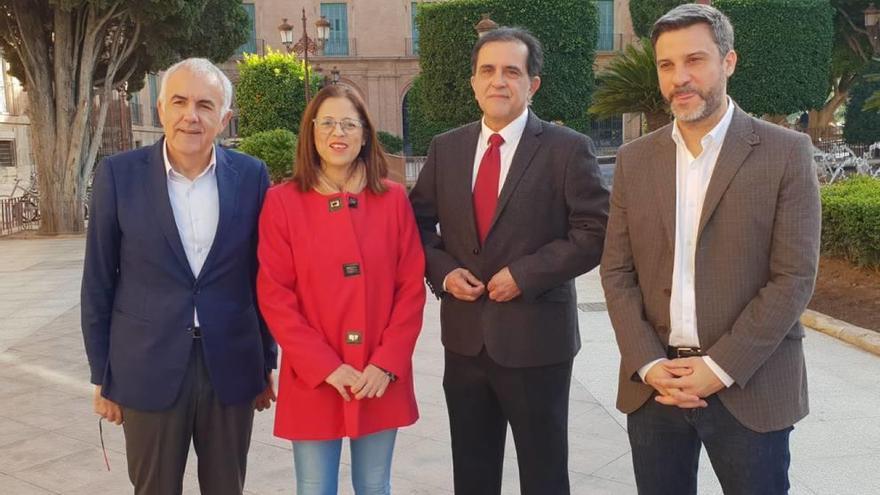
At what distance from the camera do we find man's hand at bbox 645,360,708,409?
7.39 feet

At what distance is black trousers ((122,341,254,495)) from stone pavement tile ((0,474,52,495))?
1564 millimetres

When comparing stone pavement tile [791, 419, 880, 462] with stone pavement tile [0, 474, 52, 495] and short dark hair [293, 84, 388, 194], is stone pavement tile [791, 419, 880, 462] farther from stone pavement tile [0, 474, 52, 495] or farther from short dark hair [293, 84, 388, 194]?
stone pavement tile [0, 474, 52, 495]

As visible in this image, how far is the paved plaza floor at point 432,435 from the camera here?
388cm

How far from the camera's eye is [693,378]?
7.34 ft

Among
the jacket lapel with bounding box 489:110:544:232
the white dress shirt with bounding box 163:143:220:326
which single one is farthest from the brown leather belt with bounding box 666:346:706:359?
the white dress shirt with bounding box 163:143:220:326

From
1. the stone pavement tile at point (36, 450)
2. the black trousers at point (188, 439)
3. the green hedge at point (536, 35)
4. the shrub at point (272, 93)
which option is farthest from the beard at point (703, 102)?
the green hedge at point (536, 35)

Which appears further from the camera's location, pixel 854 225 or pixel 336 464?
pixel 854 225

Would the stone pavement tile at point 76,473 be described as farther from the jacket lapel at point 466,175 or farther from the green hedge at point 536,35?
the green hedge at point 536,35

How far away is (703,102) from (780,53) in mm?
22624

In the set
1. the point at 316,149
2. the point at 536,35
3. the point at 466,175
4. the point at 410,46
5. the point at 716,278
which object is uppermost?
the point at 410,46

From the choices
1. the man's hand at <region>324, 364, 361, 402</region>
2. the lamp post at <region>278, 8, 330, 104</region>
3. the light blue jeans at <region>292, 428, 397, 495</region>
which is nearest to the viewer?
the man's hand at <region>324, 364, 361, 402</region>

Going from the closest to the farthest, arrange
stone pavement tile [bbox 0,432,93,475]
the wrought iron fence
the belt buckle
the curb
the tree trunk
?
1. the belt buckle
2. stone pavement tile [bbox 0,432,93,475]
3. the curb
4. the tree trunk
5. the wrought iron fence

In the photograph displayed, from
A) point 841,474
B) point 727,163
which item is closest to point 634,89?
point 841,474

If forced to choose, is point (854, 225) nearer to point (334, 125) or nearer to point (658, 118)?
point (658, 118)
